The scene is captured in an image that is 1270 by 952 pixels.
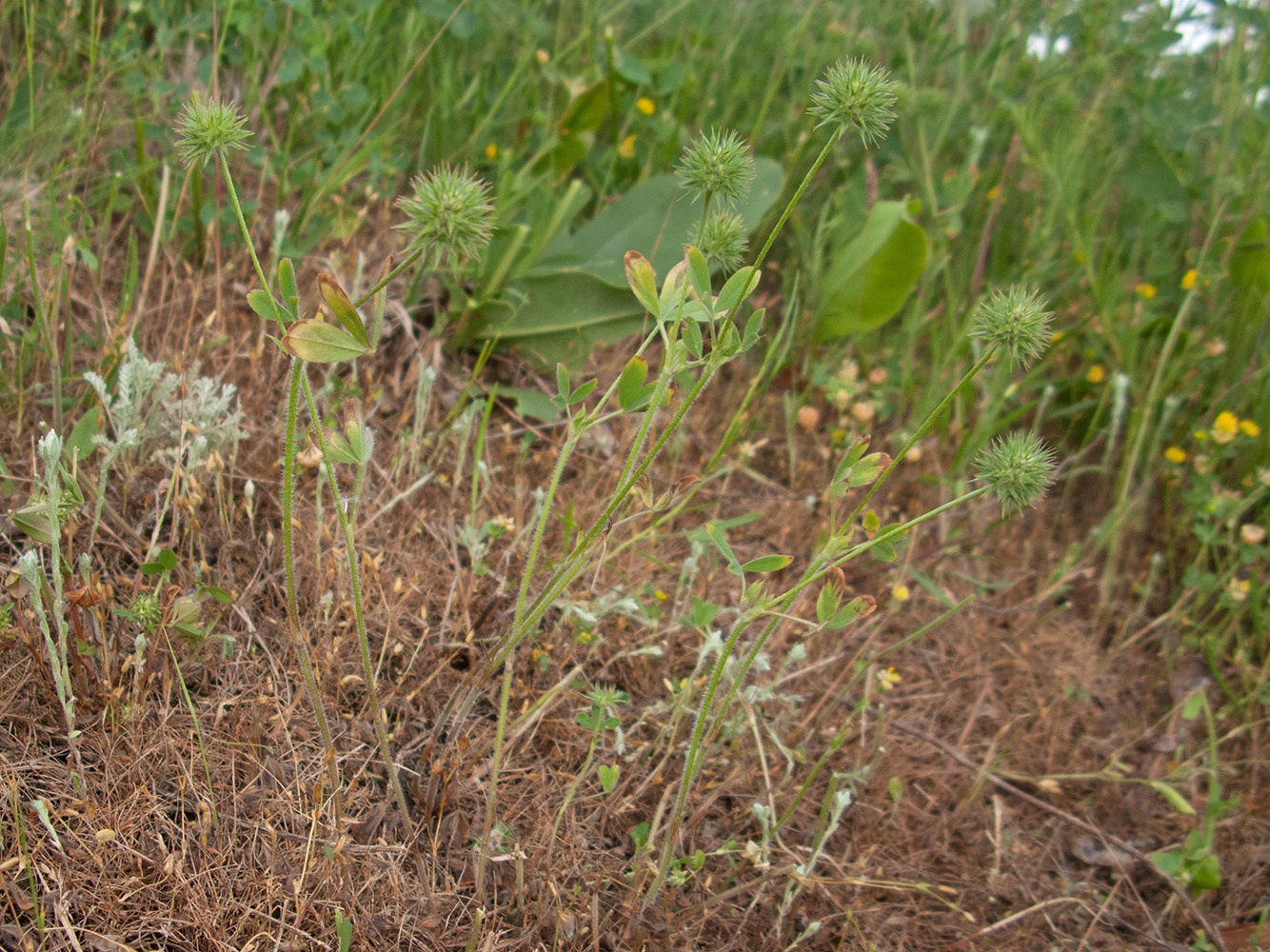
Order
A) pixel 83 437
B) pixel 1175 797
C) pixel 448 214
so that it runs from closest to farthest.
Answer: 1. pixel 448 214
2. pixel 83 437
3. pixel 1175 797

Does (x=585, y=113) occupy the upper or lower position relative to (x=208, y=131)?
upper

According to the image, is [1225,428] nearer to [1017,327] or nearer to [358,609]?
[1017,327]

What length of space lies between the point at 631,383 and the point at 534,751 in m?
0.65

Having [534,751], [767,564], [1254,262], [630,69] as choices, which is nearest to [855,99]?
[767,564]

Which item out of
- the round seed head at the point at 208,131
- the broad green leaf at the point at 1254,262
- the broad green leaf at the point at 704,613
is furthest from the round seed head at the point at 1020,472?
the broad green leaf at the point at 1254,262

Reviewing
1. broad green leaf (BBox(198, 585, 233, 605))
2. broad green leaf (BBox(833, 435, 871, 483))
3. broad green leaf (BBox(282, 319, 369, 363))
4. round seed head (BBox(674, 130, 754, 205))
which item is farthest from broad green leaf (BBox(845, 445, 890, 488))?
broad green leaf (BBox(198, 585, 233, 605))

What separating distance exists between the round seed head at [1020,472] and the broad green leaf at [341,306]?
720 mm

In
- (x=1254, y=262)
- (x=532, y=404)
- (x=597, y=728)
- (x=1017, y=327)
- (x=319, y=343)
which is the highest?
(x=1254, y=262)

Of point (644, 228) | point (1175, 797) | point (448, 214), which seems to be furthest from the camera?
point (644, 228)

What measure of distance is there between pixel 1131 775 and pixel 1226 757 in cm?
23

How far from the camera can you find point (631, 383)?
46.4 inches

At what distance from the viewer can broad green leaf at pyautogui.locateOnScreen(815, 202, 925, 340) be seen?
2102 mm

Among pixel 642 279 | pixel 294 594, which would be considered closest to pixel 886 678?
pixel 642 279

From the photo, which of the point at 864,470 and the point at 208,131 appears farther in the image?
the point at 864,470
